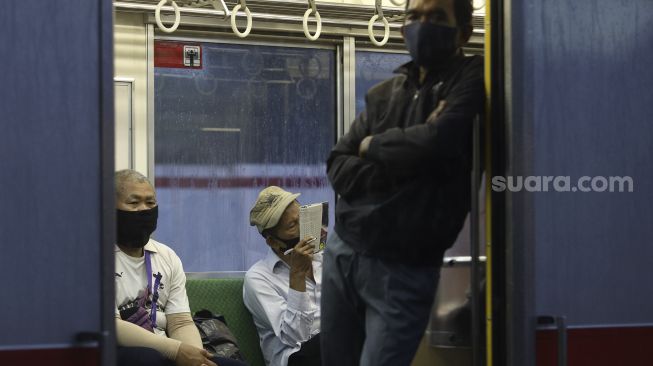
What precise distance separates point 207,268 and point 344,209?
2921mm

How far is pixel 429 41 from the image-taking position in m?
3.08

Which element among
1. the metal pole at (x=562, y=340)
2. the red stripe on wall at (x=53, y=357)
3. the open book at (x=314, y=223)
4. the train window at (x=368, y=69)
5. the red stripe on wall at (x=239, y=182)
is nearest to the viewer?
the red stripe on wall at (x=53, y=357)

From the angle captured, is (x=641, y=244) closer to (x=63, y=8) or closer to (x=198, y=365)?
(x=63, y=8)

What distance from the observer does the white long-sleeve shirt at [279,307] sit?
4902 mm

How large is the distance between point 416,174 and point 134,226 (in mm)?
1770

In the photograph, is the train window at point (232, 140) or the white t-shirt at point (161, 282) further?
the train window at point (232, 140)

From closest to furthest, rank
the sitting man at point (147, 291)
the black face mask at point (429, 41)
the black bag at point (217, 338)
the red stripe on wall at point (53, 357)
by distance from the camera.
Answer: the red stripe on wall at point (53, 357) → the black face mask at point (429, 41) → the sitting man at point (147, 291) → the black bag at point (217, 338)

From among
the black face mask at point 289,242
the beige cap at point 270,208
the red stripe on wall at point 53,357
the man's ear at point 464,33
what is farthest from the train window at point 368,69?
the red stripe on wall at point 53,357

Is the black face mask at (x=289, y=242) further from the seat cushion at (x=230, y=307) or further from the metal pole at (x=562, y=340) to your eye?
the metal pole at (x=562, y=340)

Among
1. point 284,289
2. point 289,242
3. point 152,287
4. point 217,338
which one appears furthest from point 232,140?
point 152,287

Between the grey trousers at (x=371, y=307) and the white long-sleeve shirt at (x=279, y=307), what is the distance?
158 cm

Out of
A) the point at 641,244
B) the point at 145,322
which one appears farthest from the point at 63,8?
the point at 145,322

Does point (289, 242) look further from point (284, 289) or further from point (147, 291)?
point (147, 291)

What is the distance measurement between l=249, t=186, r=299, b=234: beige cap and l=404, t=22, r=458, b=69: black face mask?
2.15 meters
